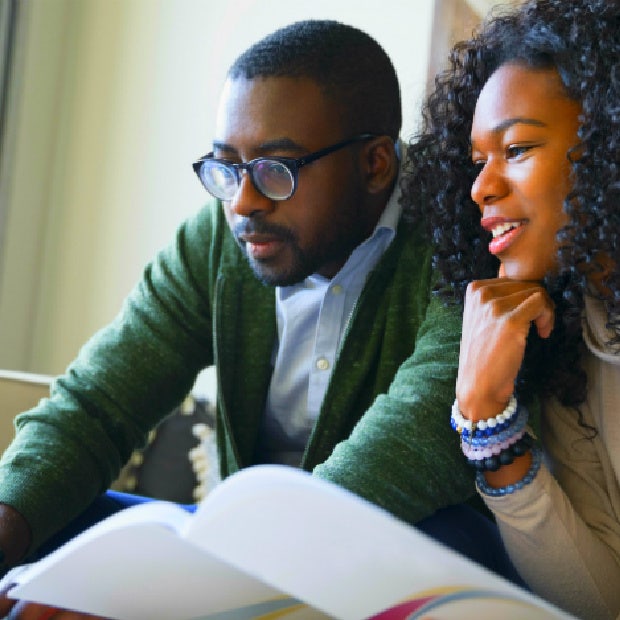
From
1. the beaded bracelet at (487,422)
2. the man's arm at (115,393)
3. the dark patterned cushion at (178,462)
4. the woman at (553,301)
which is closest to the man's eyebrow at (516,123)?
the woman at (553,301)

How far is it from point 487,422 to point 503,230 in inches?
8.3

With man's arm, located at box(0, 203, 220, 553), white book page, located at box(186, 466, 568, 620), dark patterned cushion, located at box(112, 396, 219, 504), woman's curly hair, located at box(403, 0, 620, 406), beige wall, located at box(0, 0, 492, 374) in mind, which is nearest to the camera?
white book page, located at box(186, 466, 568, 620)

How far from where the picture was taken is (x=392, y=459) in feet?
3.37

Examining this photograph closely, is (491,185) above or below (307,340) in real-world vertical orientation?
above

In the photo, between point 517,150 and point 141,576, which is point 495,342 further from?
point 141,576

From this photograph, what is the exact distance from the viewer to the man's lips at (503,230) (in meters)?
1.03

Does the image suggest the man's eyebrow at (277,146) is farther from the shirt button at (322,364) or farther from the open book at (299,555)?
the open book at (299,555)

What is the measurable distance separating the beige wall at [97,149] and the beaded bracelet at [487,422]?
1.77 m

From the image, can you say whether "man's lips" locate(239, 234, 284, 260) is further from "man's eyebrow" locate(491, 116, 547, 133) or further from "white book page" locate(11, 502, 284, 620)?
"white book page" locate(11, 502, 284, 620)

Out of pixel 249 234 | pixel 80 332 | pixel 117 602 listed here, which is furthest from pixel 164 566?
pixel 80 332

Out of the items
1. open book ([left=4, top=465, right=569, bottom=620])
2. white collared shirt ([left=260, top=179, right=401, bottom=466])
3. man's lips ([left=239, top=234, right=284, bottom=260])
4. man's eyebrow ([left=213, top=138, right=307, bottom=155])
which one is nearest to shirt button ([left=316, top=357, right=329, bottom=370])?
white collared shirt ([left=260, top=179, right=401, bottom=466])

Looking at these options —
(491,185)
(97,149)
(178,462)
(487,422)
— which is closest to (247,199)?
(491,185)

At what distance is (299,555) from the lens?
2.27 feet

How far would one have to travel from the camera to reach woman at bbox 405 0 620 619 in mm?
978
